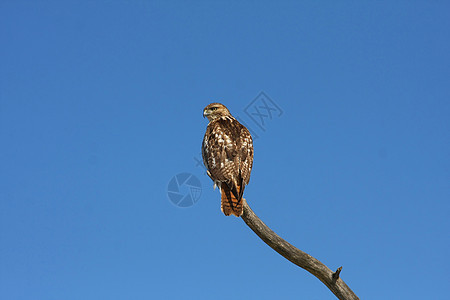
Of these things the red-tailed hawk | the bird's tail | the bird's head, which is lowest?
the bird's tail

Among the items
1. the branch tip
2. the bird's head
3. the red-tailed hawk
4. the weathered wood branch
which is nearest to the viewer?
the branch tip

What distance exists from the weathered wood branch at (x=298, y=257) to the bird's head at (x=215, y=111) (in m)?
3.11

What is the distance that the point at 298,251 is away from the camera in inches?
296

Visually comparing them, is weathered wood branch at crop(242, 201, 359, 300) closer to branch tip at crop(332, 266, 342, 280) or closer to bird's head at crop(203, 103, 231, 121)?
branch tip at crop(332, 266, 342, 280)

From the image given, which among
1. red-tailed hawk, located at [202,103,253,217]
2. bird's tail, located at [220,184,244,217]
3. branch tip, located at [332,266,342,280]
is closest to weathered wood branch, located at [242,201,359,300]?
branch tip, located at [332,266,342,280]

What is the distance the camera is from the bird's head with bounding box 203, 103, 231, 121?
10.2 metres

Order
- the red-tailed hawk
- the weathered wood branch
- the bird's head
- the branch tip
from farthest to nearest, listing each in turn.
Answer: the bird's head, the red-tailed hawk, the weathered wood branch, the branch tip

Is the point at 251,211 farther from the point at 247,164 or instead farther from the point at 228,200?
the point at 247,164

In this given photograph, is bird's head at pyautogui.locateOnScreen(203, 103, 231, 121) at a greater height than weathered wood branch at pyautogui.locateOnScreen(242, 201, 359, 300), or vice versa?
bird's head at pyautogui.locateOnScreen(203, 103, 231, 121)

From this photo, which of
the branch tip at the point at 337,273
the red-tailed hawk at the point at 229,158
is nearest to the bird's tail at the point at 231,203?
the red-tailed hawk at the point at 229,158

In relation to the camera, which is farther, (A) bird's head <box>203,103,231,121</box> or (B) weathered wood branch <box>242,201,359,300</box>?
(A) bird's head <box>203,103,231,121</box>

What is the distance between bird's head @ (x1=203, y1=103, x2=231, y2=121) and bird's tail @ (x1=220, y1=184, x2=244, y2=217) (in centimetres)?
293

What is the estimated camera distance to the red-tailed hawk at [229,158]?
7.57 m

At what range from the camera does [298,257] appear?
7492mm
